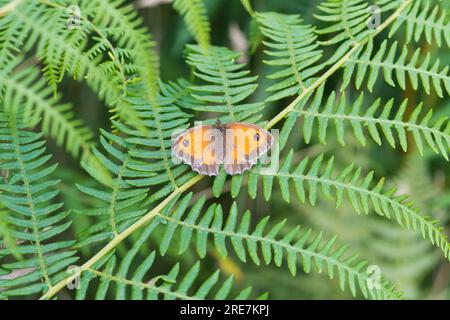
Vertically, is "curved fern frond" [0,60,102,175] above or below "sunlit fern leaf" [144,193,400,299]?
above

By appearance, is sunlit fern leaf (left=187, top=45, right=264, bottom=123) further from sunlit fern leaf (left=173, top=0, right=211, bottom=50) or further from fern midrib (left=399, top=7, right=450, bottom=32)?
fern midrib (left=399, top=7, right=450, bottom=32)

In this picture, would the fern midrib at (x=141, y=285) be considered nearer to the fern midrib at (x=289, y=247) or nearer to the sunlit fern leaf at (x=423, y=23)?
the fern midrib at (x=289, y=247)

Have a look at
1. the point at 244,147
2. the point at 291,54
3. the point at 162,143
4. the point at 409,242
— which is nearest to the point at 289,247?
the point at 244,147

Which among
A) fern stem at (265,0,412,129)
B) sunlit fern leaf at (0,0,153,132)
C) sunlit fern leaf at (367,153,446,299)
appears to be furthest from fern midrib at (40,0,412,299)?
sunlit fern leaf at (367,153,446,299)

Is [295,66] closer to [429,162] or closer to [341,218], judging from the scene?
[341,218]

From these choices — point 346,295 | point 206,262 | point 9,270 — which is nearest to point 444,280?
point 346,295

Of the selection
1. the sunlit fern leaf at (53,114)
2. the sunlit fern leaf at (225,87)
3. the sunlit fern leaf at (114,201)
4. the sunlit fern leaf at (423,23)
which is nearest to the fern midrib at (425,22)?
the sunlit fern leaf at (423,23)
